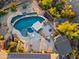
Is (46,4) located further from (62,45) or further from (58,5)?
(62,45)

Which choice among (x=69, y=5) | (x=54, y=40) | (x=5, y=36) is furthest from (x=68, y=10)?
(x=5, y=36)

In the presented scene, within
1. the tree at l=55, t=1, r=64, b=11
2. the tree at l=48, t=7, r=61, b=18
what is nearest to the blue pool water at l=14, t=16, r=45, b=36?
the tree at l=48, t=7, r=61, b=18

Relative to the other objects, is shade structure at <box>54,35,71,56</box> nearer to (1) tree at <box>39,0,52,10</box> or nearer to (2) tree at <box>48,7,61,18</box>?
(2) tree at <box>48,7,61,18</box>

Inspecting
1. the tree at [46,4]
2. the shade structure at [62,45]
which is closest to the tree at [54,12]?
the tree at [46,4]

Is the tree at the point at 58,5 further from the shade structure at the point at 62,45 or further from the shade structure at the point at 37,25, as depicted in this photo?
the shade structure at the point at 62,45

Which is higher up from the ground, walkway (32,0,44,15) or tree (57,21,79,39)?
walkway (32,0,44,15)
